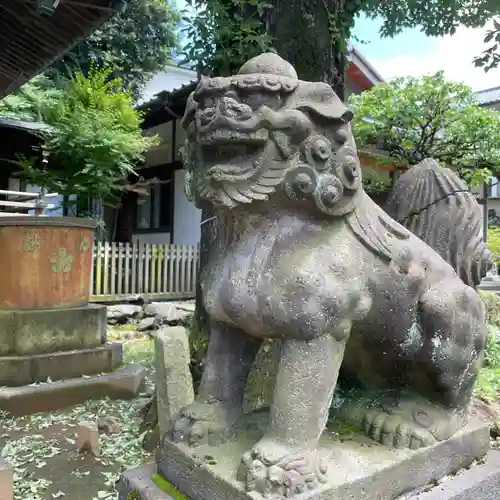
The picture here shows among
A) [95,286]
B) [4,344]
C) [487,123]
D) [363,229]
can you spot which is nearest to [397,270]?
[363,229]

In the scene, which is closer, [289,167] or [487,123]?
[289,167]

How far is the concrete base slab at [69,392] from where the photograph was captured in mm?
3633

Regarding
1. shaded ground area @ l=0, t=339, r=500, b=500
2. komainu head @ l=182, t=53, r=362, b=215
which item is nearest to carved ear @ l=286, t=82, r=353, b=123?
komainu head @ l=182, t=53, r=362, b=215

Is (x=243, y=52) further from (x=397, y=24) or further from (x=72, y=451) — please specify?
(x=397, y=24)

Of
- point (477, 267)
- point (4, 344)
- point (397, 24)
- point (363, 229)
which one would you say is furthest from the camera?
point (397, 24)

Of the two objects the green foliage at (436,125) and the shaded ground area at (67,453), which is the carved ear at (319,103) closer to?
the shaded ground area at (67,453)

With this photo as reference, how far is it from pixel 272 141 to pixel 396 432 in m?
0.95

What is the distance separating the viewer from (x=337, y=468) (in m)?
1.39

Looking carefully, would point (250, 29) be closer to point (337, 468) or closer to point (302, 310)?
point (302, 310)

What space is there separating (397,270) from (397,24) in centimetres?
553

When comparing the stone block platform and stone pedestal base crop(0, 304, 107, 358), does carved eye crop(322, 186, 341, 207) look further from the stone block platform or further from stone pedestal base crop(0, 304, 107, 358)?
stone pedestal base crop(0, 304, 107, 358)

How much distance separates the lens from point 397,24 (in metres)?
6.14

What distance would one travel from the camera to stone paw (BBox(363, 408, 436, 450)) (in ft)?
5.12

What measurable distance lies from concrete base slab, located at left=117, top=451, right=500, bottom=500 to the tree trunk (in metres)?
2.22
